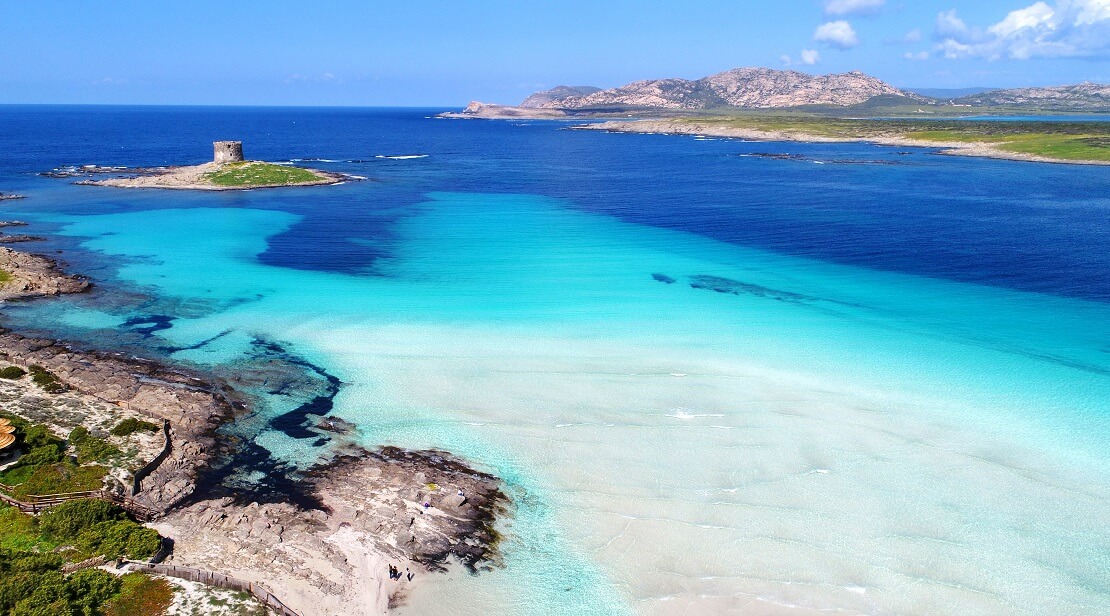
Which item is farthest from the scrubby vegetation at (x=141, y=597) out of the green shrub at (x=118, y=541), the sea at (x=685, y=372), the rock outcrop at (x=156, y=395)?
the sea at (x=685, y=372)

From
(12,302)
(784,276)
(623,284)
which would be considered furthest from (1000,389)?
(12,302)

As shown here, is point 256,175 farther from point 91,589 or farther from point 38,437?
point 91,589

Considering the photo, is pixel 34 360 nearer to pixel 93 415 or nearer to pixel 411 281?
pixel 93 415

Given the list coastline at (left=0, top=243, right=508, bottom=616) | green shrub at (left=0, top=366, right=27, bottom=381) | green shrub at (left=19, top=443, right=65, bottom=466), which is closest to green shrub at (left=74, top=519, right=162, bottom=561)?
coastline at (left=0, top=243, right=508, bottom=616)

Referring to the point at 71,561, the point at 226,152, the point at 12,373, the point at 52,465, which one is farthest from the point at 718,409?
the point at 226,152

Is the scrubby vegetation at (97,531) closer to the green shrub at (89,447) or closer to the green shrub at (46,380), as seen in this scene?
the green shrub at (89,447)

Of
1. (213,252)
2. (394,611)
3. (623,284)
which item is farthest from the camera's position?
(213,252)

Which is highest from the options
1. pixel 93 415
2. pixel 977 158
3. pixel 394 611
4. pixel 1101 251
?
pixel 977 158
